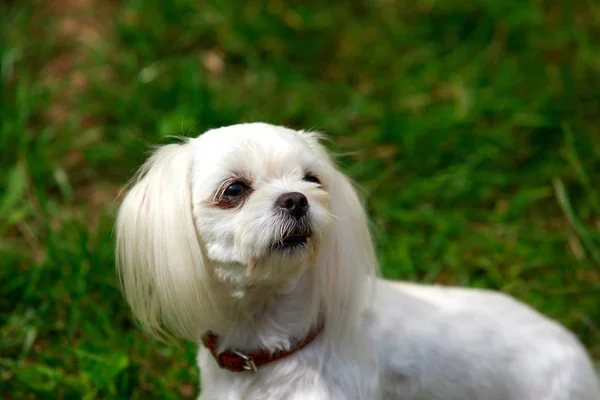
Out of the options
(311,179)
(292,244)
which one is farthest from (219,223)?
(311,179)

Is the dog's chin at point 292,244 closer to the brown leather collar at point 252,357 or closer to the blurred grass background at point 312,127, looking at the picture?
the brown leather collar at point 252,357

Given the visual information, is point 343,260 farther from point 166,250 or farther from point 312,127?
point 312,127

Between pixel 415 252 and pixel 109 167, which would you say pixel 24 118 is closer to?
pixel 109 167

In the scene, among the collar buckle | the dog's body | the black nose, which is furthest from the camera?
the dog's body

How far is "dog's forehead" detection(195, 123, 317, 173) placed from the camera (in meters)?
2.16

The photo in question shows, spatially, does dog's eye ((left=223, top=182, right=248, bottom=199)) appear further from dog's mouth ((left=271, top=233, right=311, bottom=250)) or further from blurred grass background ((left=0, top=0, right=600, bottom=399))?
blurred grass background ((left=0, top=0, right=600, bottom=399))

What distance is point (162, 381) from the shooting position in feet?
9.71

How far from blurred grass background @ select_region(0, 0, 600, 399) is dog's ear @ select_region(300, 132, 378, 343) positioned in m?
0.79

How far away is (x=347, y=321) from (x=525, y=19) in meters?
2.99

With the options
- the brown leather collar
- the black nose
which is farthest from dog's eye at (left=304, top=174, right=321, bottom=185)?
the brown leather collar

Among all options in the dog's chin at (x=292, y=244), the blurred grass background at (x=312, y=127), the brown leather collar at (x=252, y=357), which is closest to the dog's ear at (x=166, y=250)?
the brown leather collar at (x=252, y=357)

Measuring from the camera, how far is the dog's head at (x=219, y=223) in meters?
2.11

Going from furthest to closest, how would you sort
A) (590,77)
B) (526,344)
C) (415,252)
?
(590,77), (415,252), (526,344)

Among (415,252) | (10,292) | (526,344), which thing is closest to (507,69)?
(415,252)
